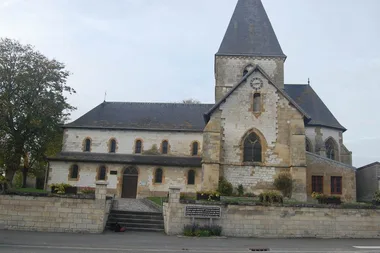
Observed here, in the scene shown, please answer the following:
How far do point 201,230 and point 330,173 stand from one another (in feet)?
46.3

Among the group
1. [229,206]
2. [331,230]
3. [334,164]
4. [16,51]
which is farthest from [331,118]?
[16,51]

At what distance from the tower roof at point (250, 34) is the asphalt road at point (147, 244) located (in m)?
22.7

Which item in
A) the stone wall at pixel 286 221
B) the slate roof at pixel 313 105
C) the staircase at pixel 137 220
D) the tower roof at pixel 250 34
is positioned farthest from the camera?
the tower roof at pixel 250 34

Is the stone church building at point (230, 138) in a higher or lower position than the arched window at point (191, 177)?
higher

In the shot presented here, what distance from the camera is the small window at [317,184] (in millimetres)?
25797

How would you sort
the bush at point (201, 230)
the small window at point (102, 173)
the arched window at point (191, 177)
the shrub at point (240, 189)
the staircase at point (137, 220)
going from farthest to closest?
1. the small window at point (102, 173)
2. the arched window at point (191, 177)
3. the shrub at point (240, 189)
4. the staircase at point (137, 220)
5. the bush at point (201, 230)

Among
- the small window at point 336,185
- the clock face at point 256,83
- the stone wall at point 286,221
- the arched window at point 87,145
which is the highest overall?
the clock face at point 256,83

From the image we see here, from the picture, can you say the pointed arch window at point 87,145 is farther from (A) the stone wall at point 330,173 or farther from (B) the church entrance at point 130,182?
(A) the stone wall at point 330,173

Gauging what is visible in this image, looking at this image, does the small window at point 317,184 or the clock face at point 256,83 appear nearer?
the clock face at point 256,83

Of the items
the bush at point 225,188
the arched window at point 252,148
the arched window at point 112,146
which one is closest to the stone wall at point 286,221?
the bush at point 225,188

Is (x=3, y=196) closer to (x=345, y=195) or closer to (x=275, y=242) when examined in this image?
(x=275, y=242)

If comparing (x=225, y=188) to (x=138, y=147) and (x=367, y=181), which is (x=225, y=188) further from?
(x=138, y=147)

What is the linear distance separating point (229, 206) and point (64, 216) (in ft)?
24.0

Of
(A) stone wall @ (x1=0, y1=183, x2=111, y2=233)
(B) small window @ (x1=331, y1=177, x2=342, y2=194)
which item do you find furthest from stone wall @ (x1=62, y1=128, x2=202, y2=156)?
(A) stone wall @ (x1=0, y1=183, x2=111, y2=233)
